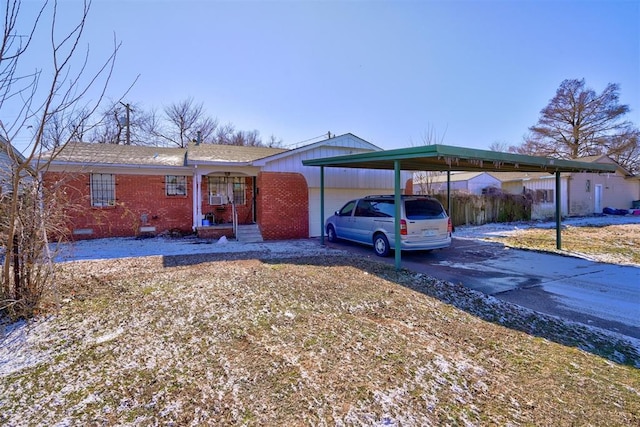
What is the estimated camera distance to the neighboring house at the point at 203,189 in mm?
12211

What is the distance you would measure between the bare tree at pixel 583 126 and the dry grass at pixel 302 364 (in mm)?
37144

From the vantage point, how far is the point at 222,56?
9.06 metres

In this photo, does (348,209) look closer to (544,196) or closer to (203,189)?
(203,189)

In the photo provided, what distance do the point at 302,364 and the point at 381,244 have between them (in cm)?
647

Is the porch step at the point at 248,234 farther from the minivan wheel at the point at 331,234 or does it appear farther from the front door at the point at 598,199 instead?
the front door at the point at 598,199

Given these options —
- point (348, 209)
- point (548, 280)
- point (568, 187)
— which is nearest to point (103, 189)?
point (348, 209)

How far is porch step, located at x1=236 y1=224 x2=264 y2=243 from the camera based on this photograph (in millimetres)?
12086

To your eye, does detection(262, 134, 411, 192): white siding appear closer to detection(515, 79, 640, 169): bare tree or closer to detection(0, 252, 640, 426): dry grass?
detection(0, 252, 640, 426): dry grass

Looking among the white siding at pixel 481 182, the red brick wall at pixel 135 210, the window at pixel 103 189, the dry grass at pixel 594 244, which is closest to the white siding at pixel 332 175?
the red brick wall at pixel 135 210

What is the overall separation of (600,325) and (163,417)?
5558 millimetres

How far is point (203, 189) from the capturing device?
1403 centimetres

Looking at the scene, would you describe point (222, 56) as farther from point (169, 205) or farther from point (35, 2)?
point (169, 205)

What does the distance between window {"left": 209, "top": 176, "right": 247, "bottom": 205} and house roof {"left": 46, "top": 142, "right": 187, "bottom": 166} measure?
1520mm

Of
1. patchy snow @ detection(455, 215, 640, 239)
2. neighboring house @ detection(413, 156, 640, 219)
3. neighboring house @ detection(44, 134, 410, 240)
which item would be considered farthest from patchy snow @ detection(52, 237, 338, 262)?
neighboring house @ detection(413, 156, 640, 219)
